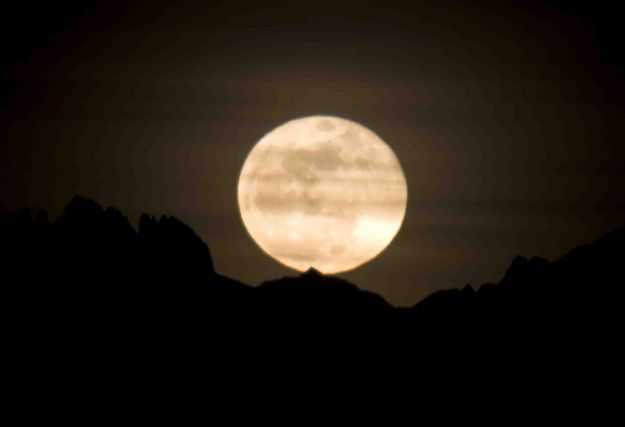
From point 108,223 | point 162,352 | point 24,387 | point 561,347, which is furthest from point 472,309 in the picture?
point 24,387

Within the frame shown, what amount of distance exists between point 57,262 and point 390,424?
63.5 m

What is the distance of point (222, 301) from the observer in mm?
152500

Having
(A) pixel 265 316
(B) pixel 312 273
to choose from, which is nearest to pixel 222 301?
(A) pixel 265 316

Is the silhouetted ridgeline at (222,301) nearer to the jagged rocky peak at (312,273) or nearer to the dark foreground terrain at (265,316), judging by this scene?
the dark foreground terrain at (265,316)

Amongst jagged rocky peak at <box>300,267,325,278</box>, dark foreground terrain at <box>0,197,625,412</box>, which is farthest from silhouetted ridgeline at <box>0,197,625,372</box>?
jagged rocky peak at <box>300,267,325,278</box>

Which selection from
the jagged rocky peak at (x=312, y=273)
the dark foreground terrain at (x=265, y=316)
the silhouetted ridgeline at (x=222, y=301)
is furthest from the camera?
the jagged rocky peak at (x=312, y=273)

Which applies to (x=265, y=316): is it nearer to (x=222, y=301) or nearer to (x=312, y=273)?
(x=222, y=301)

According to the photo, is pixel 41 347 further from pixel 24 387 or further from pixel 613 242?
pixel 613 242

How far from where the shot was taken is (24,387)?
413ft

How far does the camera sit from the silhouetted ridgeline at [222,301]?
146 metres

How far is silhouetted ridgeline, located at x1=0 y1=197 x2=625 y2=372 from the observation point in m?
146

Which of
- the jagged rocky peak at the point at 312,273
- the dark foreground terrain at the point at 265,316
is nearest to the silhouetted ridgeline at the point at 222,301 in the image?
the dark foreground terrain at the point at 265,316

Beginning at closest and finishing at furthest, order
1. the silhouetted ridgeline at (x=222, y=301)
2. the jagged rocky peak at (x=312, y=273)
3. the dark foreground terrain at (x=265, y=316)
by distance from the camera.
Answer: the dark foreground terrain at (x=265, y=316) → the silhouetted ridgeline at (x=222, y=301) → the jagged rocky peak at (x=312, y=273)

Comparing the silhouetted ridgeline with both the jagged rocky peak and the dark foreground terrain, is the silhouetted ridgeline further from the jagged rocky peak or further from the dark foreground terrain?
the jagged rocky peak
